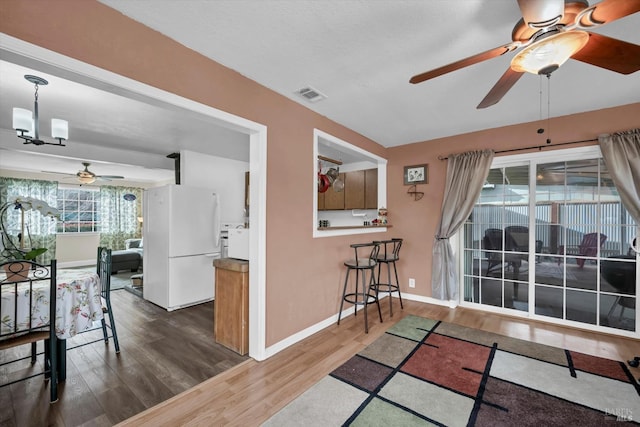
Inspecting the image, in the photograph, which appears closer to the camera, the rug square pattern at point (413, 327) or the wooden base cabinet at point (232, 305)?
the wooden base cabinet at point (232, 305)

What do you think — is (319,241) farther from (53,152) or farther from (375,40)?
(53,152)

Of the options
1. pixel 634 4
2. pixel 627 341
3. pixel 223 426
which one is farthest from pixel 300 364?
pixel 627 341

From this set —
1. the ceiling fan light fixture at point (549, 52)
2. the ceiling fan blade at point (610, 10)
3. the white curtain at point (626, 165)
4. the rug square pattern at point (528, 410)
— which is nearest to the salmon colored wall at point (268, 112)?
the rug square pattern at point (528, 410)

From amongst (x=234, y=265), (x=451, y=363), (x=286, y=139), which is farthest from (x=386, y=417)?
(x=286, y=139)

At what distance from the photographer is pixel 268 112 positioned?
245 centimetres

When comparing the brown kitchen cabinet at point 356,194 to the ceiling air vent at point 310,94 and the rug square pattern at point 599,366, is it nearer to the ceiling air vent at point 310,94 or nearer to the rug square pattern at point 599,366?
the ceiling air vent at point 310,94

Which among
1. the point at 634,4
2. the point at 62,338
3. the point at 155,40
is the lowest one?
the point at 62,338

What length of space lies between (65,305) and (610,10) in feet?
11.7

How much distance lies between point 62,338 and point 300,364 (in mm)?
1809

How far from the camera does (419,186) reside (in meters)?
4.11

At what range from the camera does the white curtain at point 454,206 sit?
3504 millimetres

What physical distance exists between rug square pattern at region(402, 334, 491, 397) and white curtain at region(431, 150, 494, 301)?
1.09 metres

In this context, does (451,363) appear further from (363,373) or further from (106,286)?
(106,286)

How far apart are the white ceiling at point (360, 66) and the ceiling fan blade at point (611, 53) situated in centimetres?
42
